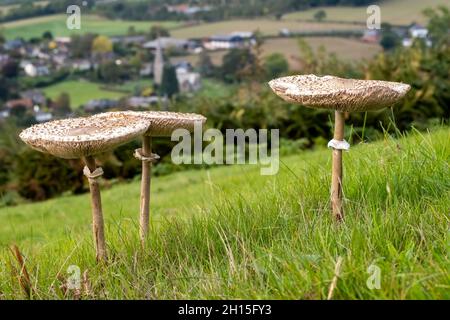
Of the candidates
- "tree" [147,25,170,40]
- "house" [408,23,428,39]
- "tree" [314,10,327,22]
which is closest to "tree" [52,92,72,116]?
"tree" [147,25,170,40]

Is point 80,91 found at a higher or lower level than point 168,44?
lower

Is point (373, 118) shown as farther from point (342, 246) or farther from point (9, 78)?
point (9, 78)

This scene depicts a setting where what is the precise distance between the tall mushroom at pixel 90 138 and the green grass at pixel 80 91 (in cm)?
2509

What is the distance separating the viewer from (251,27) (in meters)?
35.8

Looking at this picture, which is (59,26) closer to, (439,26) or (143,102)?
(143,102)

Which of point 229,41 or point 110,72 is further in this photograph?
point 229,41

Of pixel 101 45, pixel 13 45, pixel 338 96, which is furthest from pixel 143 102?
pixel 338 96

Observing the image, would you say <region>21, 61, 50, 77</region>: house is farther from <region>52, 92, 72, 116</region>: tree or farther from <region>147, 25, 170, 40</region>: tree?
<region>147, 25, 170, 40</region>: tree

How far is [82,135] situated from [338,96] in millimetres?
1506

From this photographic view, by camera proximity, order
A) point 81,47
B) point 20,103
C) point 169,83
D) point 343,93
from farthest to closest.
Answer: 1. point 81,47
2. point 169,83
3. point 20,103
4. point 343,93

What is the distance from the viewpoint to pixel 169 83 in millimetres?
26531

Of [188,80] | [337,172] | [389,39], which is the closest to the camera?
[337,172]

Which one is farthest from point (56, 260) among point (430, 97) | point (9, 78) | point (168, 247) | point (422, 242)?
point (9, 78)

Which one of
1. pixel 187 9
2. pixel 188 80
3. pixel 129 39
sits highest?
pixel 187 9
